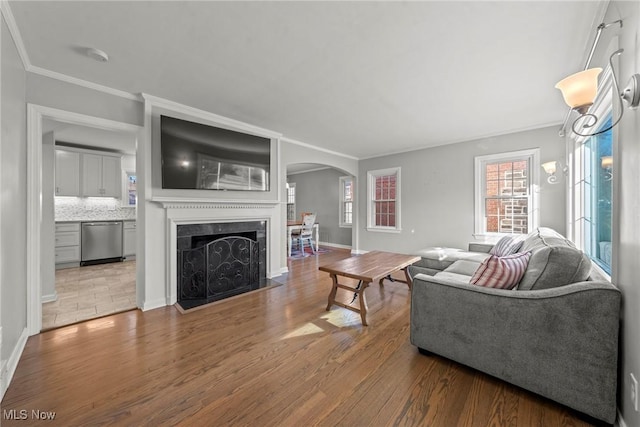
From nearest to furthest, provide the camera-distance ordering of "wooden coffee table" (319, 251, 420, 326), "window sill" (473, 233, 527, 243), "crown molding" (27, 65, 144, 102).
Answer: "crown molding" (27, 65, 144, 102)
"wooden coffee table" (319, 251, 420, 326)
"window sill" (473, 233, 527, 243)

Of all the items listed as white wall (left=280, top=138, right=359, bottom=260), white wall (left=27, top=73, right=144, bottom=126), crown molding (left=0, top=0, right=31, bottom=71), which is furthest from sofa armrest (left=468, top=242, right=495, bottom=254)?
crown molding (left=0, top=0, right=31, bottom=71)

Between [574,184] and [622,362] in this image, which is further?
[574,184]

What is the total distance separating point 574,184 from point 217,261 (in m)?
4.85

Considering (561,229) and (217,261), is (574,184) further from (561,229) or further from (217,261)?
(217,261)

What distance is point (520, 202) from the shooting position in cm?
428

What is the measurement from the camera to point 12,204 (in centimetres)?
186

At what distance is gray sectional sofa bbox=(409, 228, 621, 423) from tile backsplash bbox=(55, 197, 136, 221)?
21.9 feet

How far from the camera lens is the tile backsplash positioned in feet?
17.4

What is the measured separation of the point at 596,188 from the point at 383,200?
388cm

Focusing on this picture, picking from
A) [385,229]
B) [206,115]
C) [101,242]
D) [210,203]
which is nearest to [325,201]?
[385,229]

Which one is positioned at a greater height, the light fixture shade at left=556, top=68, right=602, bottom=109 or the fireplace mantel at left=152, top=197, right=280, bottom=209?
the light fixture shade at left=556, top=68, right=602, bottom=109

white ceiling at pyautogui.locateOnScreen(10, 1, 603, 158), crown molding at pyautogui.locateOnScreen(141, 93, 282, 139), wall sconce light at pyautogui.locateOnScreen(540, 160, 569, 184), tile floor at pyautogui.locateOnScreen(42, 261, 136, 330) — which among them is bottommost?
tile floor at pyautogui.locateOnScreen(42, 261, 136, 330)

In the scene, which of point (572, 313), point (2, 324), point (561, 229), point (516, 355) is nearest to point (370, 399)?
point (516, 355)

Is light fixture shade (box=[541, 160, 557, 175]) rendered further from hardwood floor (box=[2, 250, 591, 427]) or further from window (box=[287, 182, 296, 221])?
window (box=[287, 182, 296, 221])
